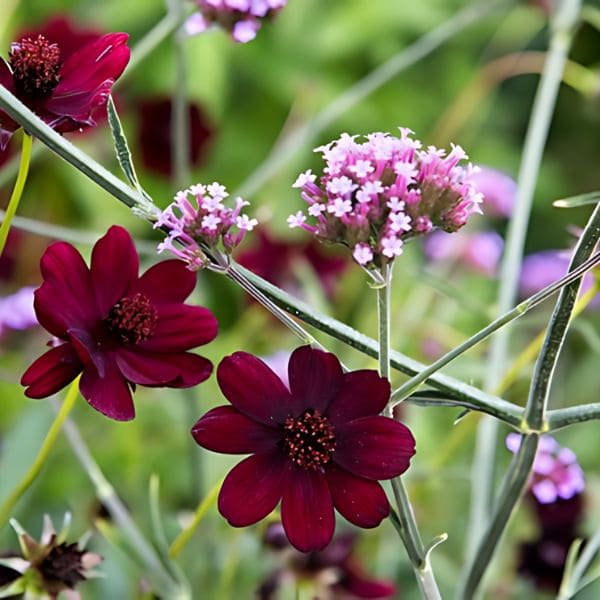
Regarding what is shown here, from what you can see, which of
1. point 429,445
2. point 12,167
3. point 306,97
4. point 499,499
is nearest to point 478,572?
point 499,499

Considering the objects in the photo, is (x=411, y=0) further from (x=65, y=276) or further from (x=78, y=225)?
(x=65, y=276)

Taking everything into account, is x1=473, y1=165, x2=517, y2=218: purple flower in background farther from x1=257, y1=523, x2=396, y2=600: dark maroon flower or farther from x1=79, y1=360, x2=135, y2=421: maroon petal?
x1=79, y1=360, x2=135, y2=421: maroon petal

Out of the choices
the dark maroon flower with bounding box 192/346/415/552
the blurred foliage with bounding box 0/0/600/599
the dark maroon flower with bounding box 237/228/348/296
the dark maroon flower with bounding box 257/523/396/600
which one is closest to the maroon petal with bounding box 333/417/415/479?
the dark maroon flower with bounding box 192/346/415/552

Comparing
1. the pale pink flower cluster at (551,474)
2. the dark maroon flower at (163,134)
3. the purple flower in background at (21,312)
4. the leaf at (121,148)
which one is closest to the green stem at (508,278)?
the pale pink flower cluster at (551,474)

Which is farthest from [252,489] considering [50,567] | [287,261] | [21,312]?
[287,261]

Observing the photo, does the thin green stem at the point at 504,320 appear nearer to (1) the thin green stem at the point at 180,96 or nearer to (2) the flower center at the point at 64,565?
(2) the flower center at the point at 64,565

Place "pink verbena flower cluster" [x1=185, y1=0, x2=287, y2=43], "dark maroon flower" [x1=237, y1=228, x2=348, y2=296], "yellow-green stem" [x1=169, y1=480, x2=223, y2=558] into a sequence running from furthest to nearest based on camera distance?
"dark maroon flower" [x1=237, y1=228, x2=348, y2=296] → "pink verbena flower cluster" [x1=185, y1=0, x2=287, y2=43] → "yellow-green stem" [x1=169, y1=480, x2=223, y2=558]
